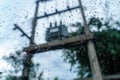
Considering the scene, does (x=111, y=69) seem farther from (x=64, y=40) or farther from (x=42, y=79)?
(x=42, y=79)

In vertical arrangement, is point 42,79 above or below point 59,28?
below

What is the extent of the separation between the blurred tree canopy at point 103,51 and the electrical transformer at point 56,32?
309 cm

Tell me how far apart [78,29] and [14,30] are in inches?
242

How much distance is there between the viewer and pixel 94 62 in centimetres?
834

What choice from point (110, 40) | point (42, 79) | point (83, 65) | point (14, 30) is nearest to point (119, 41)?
point (110, 40)

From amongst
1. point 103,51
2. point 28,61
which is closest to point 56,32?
point 28,61

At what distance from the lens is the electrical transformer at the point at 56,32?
9.60m

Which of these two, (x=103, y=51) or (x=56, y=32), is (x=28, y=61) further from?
(x=103, y=51)

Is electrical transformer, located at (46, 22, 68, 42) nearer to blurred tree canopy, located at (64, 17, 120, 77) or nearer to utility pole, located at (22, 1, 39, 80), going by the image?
utility pole, located at (22, 1, 39, 80)

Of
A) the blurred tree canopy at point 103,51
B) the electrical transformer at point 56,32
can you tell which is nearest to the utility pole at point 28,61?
the electrical transformer at point 56,32

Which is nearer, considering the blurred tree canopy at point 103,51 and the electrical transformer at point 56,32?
the electrical transformer at point 56,32

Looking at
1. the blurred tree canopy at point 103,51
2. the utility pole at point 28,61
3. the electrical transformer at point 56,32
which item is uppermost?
the electrical transformer at point 56,32

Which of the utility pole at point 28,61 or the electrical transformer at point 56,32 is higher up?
the electrical transformer at point 56,32

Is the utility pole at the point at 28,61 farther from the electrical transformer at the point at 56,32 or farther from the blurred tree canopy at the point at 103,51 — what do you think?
the blurred tree canopy at the point at 103,51
